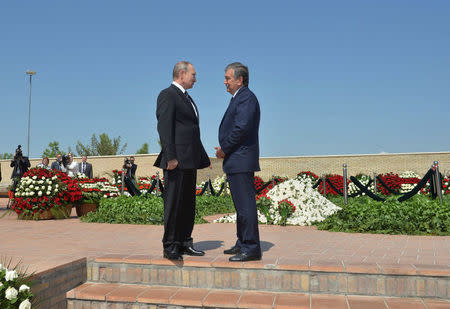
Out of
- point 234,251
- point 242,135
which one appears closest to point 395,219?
point 234,251

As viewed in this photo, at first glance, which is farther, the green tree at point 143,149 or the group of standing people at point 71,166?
the green tree at point 143,149

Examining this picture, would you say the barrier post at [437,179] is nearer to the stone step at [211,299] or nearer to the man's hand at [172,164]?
the stone step at [211,299]

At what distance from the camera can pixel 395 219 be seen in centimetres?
710

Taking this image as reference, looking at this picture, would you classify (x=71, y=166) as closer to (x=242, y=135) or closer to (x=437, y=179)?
(x=437, y=179)

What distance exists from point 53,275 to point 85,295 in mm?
362

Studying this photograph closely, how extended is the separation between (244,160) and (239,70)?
37.0 inches

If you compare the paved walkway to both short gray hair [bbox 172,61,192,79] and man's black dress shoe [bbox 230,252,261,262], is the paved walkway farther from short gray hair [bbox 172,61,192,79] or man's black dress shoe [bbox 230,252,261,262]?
short gray hair [bbox 172,61,192,79]

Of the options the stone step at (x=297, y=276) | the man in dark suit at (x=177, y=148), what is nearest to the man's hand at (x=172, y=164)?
the man in dark suit at (x=177, y=148)

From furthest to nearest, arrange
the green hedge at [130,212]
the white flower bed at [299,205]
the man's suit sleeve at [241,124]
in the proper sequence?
the green hedge at [130,212]
the white flower bed at [299,205]
the man's suit sleeve at [241,124]

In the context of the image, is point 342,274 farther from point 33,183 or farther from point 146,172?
point 146,172

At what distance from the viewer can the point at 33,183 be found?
9.60 m

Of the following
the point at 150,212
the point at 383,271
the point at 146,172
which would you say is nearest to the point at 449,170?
the point at 146,172

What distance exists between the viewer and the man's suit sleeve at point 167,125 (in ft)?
12.5

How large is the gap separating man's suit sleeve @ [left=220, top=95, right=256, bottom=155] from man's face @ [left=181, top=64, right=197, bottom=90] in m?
0.53
